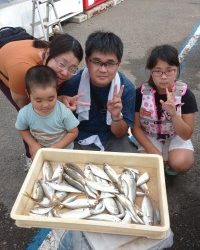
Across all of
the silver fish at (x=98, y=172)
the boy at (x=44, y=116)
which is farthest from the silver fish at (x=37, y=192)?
the boy at (x=44, y=116)

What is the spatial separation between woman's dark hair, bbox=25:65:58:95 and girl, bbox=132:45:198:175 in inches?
35.6

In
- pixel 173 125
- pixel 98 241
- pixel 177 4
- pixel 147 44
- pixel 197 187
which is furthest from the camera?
pixel 177 4

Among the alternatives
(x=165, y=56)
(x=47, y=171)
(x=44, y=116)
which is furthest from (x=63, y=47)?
(x=47, y=171)

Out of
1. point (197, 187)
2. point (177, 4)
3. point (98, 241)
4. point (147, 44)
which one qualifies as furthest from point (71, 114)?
point (177, 4)

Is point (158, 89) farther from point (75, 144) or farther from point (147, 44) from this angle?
point (147, 44)

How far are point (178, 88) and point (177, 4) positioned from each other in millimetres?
7988

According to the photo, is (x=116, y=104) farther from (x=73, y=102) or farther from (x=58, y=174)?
(x=58, y=174)

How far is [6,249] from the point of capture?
293 centimetres

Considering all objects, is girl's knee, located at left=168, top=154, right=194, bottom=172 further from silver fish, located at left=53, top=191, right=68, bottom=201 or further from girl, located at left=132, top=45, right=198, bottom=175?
silver fish, located at left=53, top=191, right=68, bottom=201

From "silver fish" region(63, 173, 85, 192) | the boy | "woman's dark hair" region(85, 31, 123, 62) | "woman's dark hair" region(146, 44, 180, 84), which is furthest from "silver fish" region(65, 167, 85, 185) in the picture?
"woman's dark hair" region(146, 44, 180, 84)

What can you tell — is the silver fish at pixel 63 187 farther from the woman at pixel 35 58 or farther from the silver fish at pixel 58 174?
the woman at pixel 35 58

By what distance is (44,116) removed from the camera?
114 inches

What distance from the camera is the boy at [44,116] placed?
2633mm

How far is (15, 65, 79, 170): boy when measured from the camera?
2633mm
